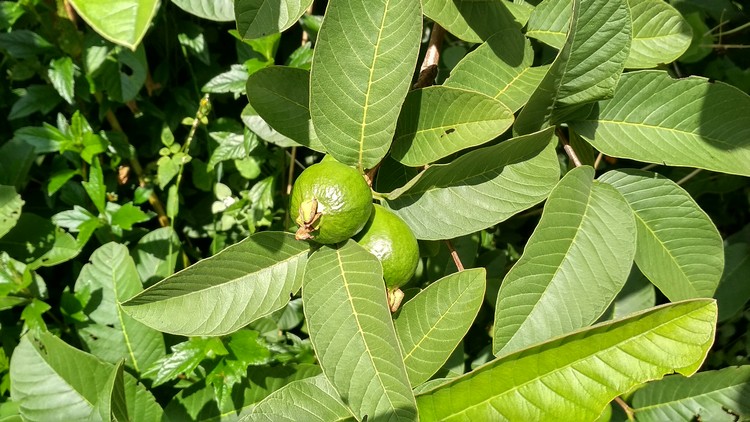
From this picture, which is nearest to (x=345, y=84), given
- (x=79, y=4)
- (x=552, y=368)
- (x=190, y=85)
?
(x=79, y=4)

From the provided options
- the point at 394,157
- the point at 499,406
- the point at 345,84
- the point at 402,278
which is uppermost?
the point at 345,84

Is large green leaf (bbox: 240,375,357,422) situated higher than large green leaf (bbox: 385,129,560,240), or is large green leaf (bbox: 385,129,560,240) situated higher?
large green leaf (bbox: 385,129,560,240)

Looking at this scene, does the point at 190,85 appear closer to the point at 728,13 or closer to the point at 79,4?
the point at 79,4

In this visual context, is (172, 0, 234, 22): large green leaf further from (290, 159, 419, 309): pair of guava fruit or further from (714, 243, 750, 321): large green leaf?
(714, 243, 750, 321): large green leaf

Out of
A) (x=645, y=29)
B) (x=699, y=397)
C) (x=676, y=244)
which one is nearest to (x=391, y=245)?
(x=676, y=244)

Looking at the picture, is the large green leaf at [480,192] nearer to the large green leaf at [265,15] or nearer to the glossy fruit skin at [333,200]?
the glossy fruit skin at [333,200]

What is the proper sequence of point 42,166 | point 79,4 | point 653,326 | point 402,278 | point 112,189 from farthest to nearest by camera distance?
point 42,166
point 112,189
point 402,278
point 653,326
point 79,4

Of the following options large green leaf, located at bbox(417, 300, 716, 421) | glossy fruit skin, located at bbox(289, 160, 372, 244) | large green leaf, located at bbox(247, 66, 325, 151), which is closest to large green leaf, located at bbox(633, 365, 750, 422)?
large green leaf, located at bbox(417, 300, 716, 421)
